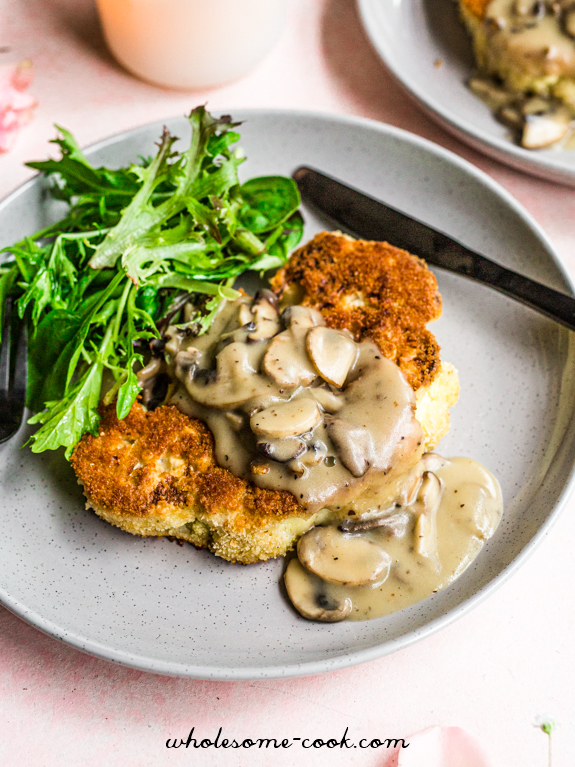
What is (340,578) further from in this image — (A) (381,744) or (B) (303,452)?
(A) (381,744)

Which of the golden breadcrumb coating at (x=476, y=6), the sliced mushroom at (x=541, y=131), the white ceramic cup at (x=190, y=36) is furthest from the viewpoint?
the golden breadcrumb coating at (x=476, y=6)

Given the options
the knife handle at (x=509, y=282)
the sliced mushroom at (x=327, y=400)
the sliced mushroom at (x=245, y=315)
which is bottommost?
the sliced mushroom at (x=327, y=400)

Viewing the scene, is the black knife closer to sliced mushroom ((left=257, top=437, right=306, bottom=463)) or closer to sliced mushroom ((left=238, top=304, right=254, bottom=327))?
sliced mushroom ((left=238, top=304, right=254, bottom=327))

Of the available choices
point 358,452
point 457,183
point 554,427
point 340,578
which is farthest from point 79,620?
point 457,183

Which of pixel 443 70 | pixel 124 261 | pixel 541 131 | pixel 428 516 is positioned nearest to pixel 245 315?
pixel 124 261

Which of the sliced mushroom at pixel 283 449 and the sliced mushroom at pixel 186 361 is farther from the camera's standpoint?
the sliced mushroom at pixel 186 361

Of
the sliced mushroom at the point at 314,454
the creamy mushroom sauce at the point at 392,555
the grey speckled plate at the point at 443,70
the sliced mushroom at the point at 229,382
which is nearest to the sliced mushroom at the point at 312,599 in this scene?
the creamy mushroom sauce at the point at 392,555

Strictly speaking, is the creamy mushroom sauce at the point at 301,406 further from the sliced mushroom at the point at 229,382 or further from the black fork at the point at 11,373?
the black fork at the point at 11,373
